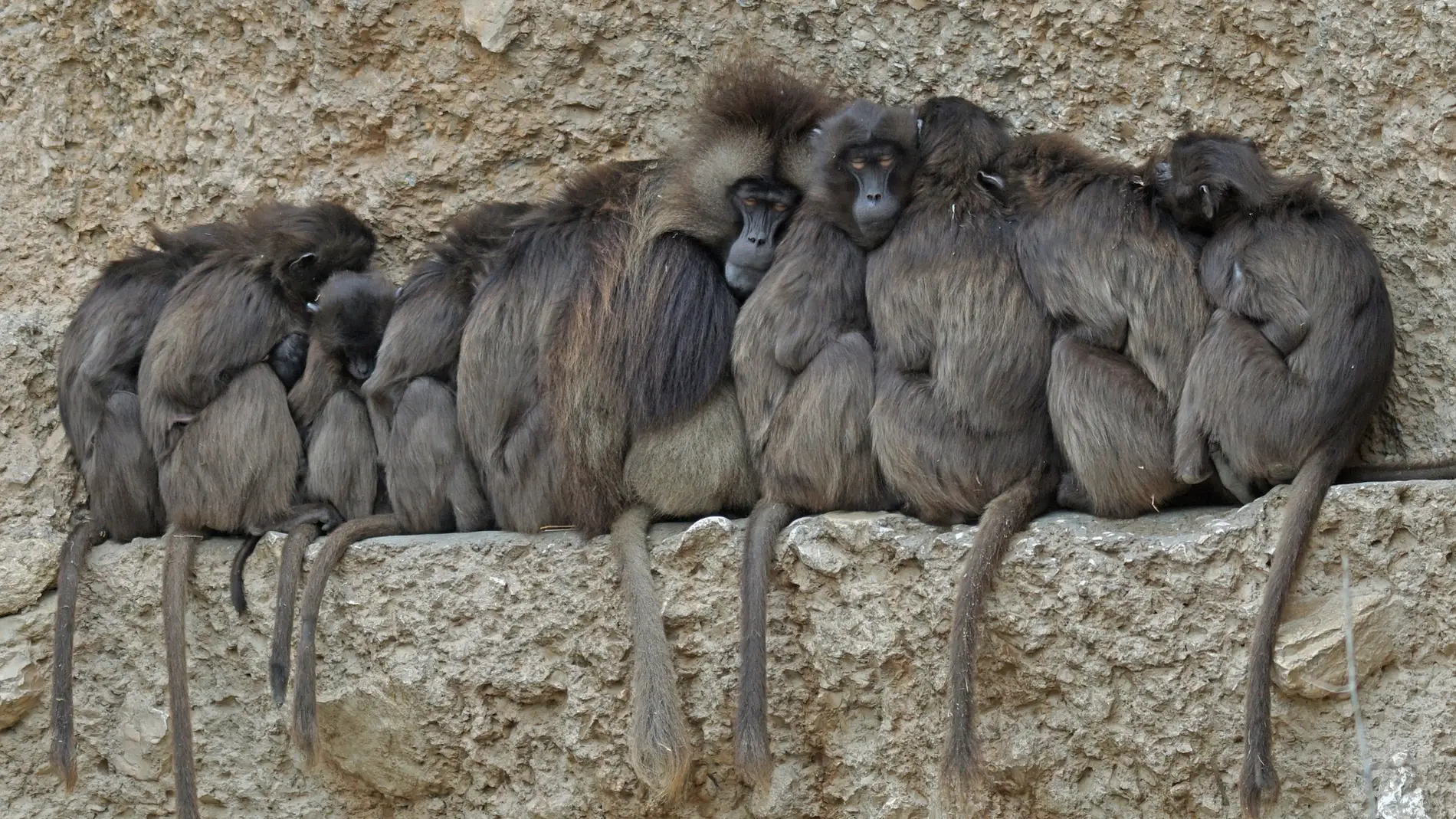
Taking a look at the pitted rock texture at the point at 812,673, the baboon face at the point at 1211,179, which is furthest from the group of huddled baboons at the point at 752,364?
the pitted rock texture at the point at 812,673

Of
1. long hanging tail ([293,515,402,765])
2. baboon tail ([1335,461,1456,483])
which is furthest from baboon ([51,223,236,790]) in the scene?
baboon tail ([1335,461,1456,483])

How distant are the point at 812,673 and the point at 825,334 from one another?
4.20 feet

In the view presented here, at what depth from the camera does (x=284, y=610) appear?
22.0 feet

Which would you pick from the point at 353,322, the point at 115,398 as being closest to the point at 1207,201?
the point at 353,322

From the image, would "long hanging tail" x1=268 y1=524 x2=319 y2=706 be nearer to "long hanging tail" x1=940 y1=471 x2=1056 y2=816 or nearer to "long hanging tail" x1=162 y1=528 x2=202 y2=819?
"long hanging tail" x1=162 y1=528 x2=202 y2=819

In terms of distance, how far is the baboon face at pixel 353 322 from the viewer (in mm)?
7324

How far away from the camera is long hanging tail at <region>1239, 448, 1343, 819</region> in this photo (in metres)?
5.11

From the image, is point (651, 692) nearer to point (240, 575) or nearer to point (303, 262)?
point (240, 575)

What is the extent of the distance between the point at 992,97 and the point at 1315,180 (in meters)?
1.75

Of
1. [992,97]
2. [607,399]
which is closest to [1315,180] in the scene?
[992,97]

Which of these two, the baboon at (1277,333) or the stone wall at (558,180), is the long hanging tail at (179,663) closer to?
the stone wall at (558,180)

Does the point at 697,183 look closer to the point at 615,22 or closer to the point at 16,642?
the point at 615,22

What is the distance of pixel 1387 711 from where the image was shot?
212 inches

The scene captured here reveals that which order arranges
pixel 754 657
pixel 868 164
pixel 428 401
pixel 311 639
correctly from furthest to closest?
pixel 428 401 → pixel 311 639 → pixel 868 164 → pixel 754 657
